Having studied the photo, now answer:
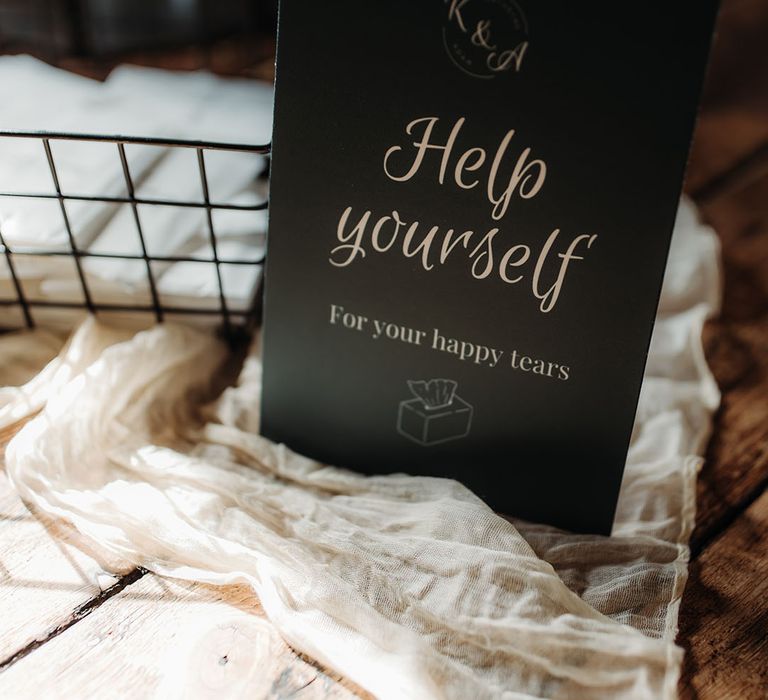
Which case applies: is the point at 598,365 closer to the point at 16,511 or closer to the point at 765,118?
the point at 16,511

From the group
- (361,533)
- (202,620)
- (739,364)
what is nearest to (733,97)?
(739,364)

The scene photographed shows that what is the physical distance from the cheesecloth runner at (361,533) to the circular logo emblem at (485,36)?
28 cm

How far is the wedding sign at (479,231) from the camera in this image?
1.53ft

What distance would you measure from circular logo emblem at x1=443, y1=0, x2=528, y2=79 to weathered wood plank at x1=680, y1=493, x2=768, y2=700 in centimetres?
37

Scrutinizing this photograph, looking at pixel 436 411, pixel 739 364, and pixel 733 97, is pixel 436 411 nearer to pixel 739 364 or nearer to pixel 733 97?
pixel 739 364

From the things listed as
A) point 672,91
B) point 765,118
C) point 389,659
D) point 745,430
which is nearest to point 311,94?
point 672,91

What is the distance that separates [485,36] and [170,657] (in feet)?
1.36

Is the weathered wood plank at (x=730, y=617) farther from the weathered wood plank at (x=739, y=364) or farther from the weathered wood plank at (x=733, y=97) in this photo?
the weathered wood plank at (x=733, y=97)

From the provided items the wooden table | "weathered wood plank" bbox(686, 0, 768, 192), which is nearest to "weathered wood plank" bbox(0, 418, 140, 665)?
the wooden table

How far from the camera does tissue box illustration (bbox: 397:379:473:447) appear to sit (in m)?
0.59

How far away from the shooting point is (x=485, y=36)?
47 centimetres

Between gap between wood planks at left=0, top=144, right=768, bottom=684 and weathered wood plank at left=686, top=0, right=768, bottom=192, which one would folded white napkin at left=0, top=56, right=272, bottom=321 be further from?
→ weathered wood plank at left=686, top=0, right=768, bottom=192

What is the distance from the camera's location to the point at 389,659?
0.48m

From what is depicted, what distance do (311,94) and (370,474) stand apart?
0.96 ft
